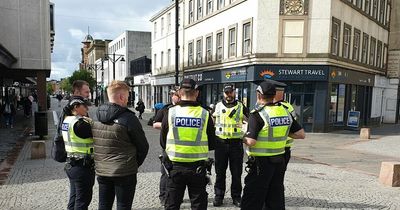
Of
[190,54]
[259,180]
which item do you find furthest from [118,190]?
[190,54]

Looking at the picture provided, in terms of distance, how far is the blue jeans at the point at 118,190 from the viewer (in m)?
3.67

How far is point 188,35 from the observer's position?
27.2 m

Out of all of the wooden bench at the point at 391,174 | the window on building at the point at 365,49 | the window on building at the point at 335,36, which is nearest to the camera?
the wooden bench at the point at 391,174

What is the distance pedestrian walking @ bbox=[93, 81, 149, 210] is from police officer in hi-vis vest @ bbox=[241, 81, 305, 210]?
1339mm

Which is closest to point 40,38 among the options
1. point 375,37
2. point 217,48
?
point 217,48

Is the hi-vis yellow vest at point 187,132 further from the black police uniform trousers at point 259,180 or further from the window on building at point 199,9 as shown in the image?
the window on building at point 199,9

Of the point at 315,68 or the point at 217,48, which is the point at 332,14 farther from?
the point at 217,48

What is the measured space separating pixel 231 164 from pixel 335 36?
1564 centimetres

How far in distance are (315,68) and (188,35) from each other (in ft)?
38.8

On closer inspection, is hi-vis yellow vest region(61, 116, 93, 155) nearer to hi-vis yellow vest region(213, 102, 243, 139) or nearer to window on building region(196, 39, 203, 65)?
hi-vis yellow vest region(213, 102, 243, 139)

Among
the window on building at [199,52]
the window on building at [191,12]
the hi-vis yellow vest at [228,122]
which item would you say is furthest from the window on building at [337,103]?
the hi-vis yellow vest at [228,122]

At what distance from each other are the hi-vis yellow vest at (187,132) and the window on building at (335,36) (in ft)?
54.7

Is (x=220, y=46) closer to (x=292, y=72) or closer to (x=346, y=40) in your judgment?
(x=292, y=72)

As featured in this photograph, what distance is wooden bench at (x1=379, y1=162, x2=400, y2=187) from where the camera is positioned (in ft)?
23.5
